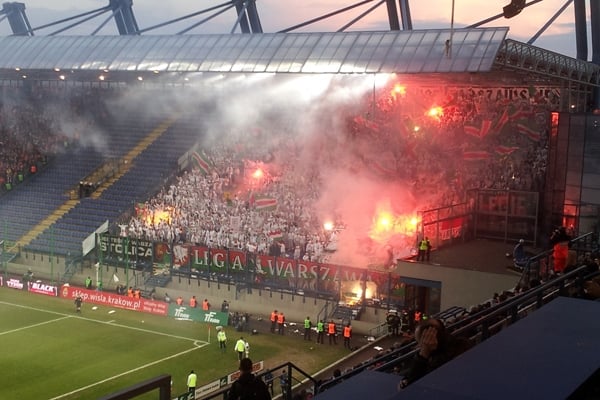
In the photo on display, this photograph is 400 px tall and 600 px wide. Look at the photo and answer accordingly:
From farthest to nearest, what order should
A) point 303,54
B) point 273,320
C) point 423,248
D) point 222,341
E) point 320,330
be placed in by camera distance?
point 303,54 → point 273,320 → point 320,330 → point 222,341 → point 423,248

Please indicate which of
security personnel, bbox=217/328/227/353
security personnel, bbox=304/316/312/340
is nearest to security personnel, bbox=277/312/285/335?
security personnel, bbox=304/316/312/340

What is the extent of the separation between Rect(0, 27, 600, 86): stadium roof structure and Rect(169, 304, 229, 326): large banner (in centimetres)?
1042

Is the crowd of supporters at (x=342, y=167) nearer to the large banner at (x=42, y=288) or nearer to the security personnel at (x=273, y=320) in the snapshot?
the security personnel at (x=273, y=320)

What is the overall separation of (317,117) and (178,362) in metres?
17.7

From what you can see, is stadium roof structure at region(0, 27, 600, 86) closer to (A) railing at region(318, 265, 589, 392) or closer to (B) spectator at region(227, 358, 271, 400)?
(A) railing at region(318, 265, 589, 392)

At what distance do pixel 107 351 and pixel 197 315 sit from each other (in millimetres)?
4863

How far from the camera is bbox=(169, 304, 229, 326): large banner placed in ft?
92.8

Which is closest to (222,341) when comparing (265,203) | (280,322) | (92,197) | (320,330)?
(280,322)

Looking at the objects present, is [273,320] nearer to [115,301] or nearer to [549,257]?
[115,301]

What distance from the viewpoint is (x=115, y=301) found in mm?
30891

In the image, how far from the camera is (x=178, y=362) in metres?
23.5

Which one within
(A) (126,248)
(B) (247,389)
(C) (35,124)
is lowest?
(A) (126,248)

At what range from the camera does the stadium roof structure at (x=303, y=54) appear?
25.9m

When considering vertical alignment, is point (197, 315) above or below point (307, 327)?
below
